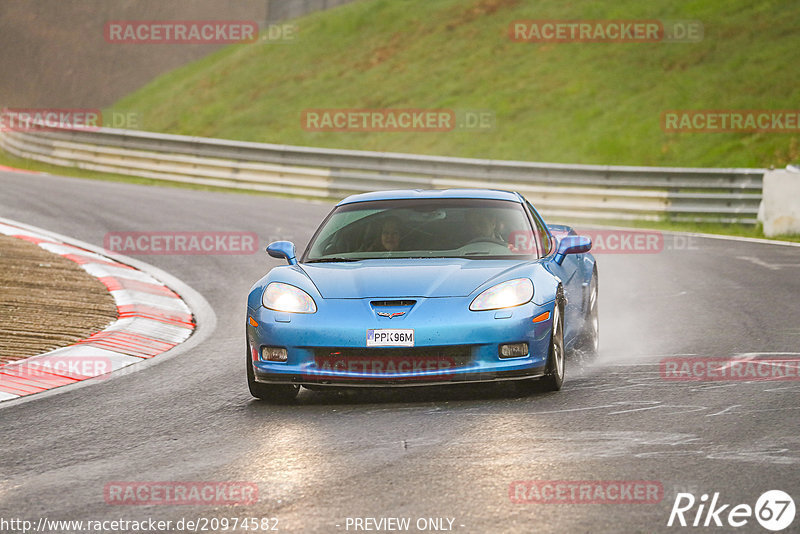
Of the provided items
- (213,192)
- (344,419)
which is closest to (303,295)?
(344,419)

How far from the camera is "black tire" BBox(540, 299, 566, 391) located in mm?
7293

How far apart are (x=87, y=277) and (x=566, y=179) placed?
34.7ft

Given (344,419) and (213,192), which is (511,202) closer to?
(344,419)

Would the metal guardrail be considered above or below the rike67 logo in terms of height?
above

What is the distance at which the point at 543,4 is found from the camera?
116ft

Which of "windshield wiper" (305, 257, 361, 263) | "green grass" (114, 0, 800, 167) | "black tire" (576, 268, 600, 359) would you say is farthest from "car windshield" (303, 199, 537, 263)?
"green grass" (114, 0, 800, 167)

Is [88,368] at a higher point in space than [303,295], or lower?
lower

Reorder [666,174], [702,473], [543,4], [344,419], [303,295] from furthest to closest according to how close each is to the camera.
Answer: [543,4]
[666,174]
[303,295]
[344,419]
[702,473]

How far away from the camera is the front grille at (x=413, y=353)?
23.0ft

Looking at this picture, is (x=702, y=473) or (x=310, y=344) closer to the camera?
(x=702, y=473)

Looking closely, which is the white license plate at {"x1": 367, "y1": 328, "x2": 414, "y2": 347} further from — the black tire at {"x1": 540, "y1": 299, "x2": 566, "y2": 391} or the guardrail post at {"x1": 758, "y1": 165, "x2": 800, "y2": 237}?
the guardrail post at {"x1": 758, "y1": 165, "x2": 800, "y2": 237}

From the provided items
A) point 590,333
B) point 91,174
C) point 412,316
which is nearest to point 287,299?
point 412,316

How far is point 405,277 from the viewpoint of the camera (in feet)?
24.3

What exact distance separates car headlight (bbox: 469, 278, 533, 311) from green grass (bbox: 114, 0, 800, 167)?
1741 centimetres
